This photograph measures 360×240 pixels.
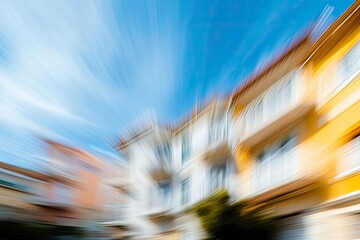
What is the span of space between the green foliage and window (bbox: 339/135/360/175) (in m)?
0.47

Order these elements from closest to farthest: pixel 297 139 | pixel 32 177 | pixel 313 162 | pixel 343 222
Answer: pixel 32 177 → pixel 343 222 → pixel 313 162 → pixel 297 139

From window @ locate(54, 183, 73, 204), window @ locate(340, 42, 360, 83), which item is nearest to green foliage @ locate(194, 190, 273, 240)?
window @ locate(340, 42, 360, 83)

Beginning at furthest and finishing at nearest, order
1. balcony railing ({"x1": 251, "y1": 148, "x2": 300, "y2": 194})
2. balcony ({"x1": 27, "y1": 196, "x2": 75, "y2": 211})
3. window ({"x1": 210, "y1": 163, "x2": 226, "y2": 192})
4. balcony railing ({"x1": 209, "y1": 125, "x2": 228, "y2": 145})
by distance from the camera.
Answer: window ({"x1": 210, "y1": 163, "x2": 226, "y2": 192})
balcony railing ({"x1": 251, "y1": 148, "x2": 300, "y2": 194})
balcony railing ({"x1": 209, "y1": 125, "x2": 228, "y2": 145})
balcony ({"x1": 27, "y1": 196, "x2": 75, "y2": 211})

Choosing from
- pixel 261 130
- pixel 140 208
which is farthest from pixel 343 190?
pixel 140 208

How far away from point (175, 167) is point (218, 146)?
491 millimetres

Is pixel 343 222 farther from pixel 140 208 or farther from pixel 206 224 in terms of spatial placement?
pixel 140 208

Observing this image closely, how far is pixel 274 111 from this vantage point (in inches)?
90.5

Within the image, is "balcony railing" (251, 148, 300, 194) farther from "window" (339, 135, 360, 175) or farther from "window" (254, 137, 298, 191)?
"window" (339, 135, 360, 175)

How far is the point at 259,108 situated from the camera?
7.87 ft

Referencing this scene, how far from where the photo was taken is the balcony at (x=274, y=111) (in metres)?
2.10

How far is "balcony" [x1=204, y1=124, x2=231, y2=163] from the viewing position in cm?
145

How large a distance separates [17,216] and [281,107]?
1928 mm

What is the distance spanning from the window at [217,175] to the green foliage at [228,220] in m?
0.35

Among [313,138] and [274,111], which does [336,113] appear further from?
[274,111]
